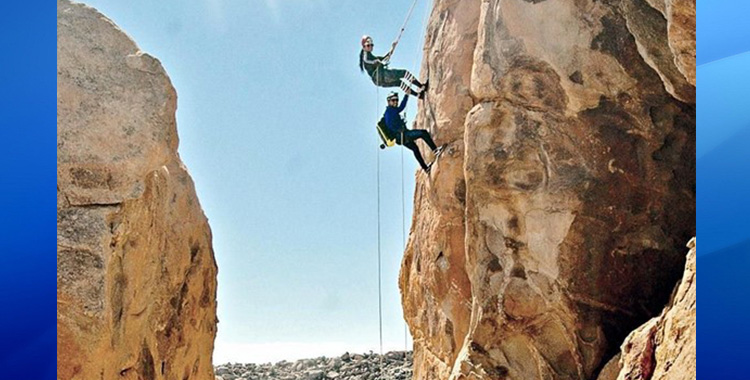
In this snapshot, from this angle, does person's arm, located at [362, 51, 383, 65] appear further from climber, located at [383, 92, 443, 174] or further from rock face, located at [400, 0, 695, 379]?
rock face, located at [400, 0, 695, 379]

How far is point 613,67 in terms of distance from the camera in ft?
36.7

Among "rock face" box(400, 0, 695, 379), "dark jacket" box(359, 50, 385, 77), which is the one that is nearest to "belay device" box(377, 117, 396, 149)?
"dark jacket" box(359, 50, 385, 77)

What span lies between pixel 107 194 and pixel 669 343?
560cm

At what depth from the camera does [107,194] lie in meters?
9.00

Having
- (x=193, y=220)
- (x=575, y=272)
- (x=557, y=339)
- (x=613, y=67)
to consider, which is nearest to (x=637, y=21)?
(x=613, y=67)

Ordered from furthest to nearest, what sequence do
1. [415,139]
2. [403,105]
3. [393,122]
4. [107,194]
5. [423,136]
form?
[403,105] → [393,122] → [415,139] → [423,136] → [107,194]

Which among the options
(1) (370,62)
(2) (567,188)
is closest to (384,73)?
(1) (370,62)

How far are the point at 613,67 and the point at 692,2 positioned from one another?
11.9ft

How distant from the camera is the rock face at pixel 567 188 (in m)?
11.1

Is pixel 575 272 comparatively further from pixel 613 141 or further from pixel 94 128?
pixel 94 128

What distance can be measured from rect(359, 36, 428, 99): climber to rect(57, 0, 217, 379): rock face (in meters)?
5.30

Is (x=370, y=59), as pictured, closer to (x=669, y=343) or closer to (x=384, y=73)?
(x=384, y=73)

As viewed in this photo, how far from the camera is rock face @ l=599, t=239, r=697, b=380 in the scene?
7707 mm

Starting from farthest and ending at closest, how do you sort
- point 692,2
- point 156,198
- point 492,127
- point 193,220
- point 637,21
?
point 193,220 < point 492,127 < point 156,198 < point 637,21 < point 692,2
